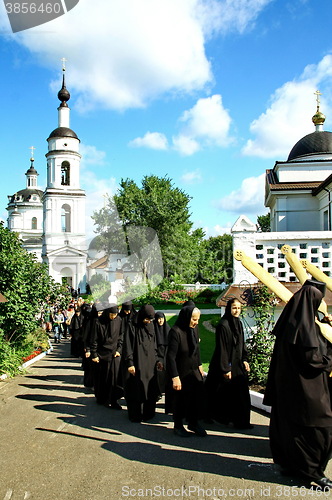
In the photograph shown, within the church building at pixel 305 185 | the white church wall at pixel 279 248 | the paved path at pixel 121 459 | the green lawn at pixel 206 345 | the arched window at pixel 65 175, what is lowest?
the paved path at pixel 121 459

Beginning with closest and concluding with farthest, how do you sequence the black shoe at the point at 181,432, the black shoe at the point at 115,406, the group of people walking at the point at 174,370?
the black shoe at the point at 181,432 → the group of people walking at the point at 174,370 → the black shoe at the point at 115,406

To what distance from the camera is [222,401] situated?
5891 mm

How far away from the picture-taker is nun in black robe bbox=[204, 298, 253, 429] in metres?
5.68

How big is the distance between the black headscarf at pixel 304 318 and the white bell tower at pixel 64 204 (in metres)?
42.3

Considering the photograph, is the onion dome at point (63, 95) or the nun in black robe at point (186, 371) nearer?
the nun in black robe at point (186, 371)

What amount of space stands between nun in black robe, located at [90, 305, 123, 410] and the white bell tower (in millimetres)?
38333

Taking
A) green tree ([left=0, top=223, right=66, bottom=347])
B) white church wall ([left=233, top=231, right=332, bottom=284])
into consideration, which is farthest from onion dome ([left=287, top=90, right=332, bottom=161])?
green tree ([left=0, top=223, right=66, bottom=347])

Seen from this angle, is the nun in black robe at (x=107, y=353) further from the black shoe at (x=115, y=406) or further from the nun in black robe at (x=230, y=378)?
the nun in black robe at (x=230, y=378)

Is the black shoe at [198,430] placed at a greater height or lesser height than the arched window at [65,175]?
lesser

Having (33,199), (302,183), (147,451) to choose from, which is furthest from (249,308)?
(33,199)

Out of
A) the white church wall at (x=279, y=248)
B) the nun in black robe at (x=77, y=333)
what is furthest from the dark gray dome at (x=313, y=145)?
the nun in black robe at (x=77, y=333)

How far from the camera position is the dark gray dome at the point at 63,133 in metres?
45.4

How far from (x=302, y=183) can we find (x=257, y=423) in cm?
1666

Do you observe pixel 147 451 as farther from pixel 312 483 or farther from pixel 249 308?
pixel 249 308
